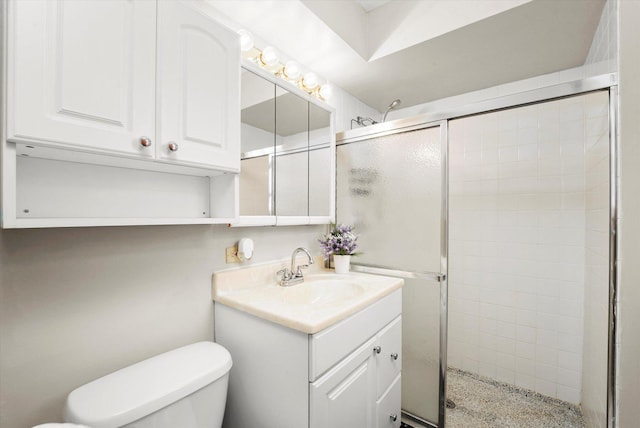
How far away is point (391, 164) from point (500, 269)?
48.4 inches

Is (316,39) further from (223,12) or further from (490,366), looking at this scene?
(490,366)

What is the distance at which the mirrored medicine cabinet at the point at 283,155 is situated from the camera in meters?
1.32

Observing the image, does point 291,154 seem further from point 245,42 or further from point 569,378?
point 569,378

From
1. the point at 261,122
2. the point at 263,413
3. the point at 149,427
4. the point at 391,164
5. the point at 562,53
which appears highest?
the point at 562,53

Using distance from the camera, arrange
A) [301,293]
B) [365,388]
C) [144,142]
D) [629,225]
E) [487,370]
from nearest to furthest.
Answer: [144,142], [629,225], [365,388], [301,293], [487,370]

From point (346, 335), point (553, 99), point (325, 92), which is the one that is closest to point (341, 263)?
point (346, 335)

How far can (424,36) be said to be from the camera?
157 centimetres

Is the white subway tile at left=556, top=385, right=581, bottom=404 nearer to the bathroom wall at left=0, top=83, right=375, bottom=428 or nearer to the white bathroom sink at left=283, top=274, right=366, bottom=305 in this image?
the white bathroom sink at left=283, top=274, right=366, bottom=305

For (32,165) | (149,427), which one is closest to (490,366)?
(149,427)

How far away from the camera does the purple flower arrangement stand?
178 centimetres

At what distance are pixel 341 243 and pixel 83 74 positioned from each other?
1.40 m

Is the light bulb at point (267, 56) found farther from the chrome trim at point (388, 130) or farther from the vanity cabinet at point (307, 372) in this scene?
the vanity cabinet at point (307, 372)

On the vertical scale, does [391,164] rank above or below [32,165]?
above

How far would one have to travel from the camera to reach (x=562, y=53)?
168cm
